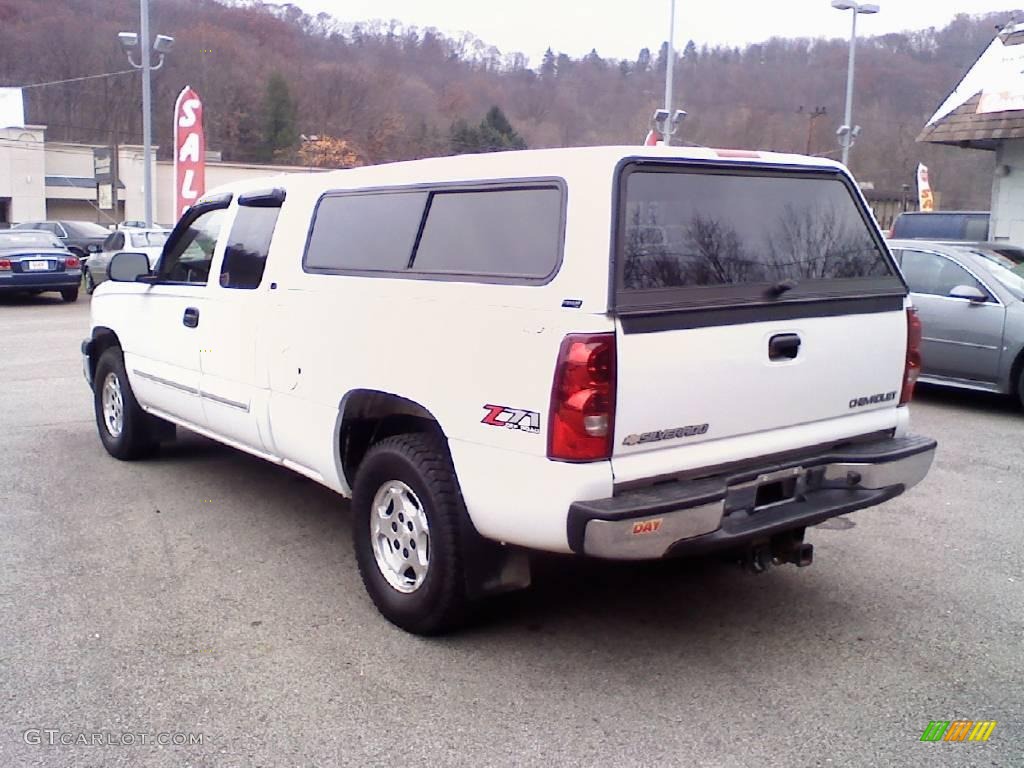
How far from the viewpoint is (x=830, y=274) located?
421 cm

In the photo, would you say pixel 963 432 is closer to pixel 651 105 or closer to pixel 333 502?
pixel 333 502

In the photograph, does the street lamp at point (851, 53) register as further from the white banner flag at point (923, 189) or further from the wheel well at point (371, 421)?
the wheel well at point (371, 421)

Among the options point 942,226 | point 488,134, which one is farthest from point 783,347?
point 488,134

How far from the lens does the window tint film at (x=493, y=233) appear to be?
3.69 metres

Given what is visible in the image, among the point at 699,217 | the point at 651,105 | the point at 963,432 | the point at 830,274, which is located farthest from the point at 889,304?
the point at 651,105

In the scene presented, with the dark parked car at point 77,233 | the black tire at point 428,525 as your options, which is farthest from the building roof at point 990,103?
the dark parked car at point 77,233

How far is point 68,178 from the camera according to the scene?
184 feet

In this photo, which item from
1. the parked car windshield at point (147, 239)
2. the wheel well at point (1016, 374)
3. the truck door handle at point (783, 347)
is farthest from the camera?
the parked car windshield at point (147, 239)

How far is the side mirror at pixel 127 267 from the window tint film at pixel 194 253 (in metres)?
0.21

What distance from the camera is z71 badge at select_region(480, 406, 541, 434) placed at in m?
3.51

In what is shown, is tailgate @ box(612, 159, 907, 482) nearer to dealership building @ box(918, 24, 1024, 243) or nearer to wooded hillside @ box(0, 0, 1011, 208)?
dealership building @ box(918, 24, 1024, 243)

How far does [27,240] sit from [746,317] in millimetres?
19186

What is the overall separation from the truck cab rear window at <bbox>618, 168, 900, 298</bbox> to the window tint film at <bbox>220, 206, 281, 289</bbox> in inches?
90.8

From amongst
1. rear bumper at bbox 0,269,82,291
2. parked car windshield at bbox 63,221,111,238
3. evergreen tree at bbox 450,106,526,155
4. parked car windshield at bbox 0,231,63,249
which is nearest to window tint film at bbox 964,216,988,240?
evergreen tree at bbox 450,106,526,155
